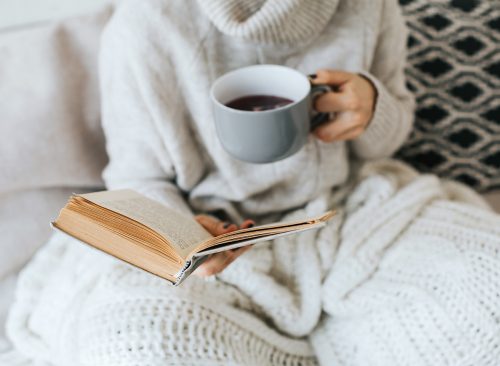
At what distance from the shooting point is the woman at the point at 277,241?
27.6 inches

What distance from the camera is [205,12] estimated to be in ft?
2.42

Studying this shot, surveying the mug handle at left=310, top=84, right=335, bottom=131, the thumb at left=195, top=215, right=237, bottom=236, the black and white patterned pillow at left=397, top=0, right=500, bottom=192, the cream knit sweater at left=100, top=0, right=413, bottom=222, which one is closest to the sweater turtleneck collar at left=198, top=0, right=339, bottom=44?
the cream knit sweater at left=100, top=0, right=413, bottom=222

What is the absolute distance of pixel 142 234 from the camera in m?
0.57

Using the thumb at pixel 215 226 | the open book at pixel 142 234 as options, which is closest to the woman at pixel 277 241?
the thumb at pixel 215 226

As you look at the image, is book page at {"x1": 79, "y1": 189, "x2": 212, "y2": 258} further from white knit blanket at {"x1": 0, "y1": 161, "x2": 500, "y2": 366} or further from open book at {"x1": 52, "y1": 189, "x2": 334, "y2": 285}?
white knit blanket at {"x1": 0, "y1": 161, "x2": 500, "y2": 366}

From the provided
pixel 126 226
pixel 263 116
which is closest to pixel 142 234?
pixel 126 226

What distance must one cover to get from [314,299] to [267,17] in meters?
0.44

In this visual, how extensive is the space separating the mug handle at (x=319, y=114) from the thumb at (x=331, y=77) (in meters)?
0.01

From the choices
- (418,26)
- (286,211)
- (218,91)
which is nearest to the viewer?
(218,91)

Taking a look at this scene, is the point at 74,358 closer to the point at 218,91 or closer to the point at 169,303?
the point at 169,303

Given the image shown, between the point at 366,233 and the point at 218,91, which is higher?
the point at 218,91

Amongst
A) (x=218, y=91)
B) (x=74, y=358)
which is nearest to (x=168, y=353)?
(x=74, y=358)

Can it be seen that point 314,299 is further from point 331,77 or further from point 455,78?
point 455,78

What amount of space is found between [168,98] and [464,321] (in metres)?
0.54
